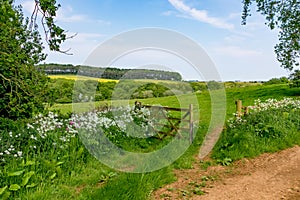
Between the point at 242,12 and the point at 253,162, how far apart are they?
39.6ft

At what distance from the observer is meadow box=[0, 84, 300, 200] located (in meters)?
4.57

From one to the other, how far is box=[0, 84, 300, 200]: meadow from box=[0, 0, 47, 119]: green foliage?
53cm

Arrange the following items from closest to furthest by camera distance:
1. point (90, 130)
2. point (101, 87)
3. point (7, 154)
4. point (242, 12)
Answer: point (7, 154) < point (90, 130) < point (101, 87) < point (242, 12)

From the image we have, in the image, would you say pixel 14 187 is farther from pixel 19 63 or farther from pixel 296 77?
pixel 296 77

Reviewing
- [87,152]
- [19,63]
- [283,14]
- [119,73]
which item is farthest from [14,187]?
[283,14]

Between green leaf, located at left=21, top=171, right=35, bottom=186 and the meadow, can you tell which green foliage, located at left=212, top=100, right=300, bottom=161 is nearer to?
the meadow

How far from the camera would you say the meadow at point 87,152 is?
4574 millimetres

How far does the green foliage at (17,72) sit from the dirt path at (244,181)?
128 inches

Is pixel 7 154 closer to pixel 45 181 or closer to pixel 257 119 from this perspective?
pixel 45 181

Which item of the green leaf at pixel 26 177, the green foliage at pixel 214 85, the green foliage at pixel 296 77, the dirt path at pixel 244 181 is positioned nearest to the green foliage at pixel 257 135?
the dirt path at pixel 244 181

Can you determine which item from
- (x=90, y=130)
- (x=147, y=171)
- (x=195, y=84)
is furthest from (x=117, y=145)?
(x=195, y=84)

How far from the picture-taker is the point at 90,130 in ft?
22.8

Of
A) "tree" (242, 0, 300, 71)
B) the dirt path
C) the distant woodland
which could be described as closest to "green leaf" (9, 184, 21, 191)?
the dirt path

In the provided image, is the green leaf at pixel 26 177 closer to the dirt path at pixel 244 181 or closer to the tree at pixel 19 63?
the tree at pixel 19 63
